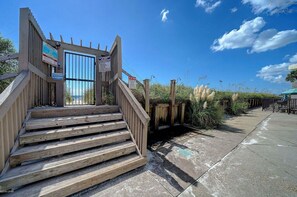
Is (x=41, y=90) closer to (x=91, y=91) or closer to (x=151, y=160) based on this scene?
(x=91, y=91)

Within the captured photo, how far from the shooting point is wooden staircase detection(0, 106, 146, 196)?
1710 millimetres

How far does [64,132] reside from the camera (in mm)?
2453

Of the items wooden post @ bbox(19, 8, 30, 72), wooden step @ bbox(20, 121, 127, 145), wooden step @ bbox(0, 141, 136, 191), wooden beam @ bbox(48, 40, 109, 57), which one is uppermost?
wooden beam @ bbox(48, 40, 109, 57)

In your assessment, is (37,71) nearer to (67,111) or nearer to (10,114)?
(67,111)

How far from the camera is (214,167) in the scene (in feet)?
8.23

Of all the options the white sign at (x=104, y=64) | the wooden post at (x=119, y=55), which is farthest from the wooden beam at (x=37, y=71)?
the wooden post at (x=119, y=55)

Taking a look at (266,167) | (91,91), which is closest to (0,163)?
(91,91)

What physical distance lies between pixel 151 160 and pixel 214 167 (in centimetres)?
128

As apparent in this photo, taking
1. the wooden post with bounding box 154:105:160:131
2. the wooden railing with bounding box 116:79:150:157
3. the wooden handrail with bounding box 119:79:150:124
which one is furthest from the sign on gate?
the wooden post with bounding box 154:105:160:131

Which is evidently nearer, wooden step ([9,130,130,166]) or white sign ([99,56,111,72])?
wooden step ([9,130,130,166])

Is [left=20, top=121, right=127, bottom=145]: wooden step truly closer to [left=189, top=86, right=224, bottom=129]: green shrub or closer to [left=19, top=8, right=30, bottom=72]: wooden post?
[left=19, top=8, right=30, bottom=72]: wooden post

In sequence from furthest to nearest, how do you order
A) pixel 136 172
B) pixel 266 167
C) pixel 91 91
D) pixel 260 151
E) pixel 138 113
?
pixel 91 91
pixel 260 151
pixel 138 113
pixel 266 167
pixel 136 172

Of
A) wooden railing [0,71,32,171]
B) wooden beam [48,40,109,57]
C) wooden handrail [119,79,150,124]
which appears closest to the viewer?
wooden railing [0,71,32,171]

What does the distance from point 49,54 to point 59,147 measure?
3116 mm
